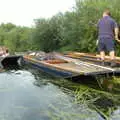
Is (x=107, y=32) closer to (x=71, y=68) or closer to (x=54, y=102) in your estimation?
(x=71, y=68)

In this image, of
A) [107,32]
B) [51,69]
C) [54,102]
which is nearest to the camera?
[54,102]

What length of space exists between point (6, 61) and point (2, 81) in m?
8.33

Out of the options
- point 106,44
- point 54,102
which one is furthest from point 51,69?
point 54,102

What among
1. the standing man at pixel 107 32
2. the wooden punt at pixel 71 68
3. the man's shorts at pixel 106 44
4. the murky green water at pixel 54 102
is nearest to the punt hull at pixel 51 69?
the wooden punt at pixel 71 68

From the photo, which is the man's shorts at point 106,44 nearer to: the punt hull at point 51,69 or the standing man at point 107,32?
the standing man at point 107,32

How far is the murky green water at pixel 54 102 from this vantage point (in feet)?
26.5

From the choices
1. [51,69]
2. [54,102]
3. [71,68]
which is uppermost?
[71,68]

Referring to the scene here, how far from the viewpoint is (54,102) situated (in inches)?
375

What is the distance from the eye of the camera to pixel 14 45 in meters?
40.3

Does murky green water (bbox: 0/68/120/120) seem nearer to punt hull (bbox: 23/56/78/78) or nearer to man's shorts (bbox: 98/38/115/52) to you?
punt hull (bbox: 23/56/78/78)

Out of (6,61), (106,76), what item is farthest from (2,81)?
(6,61)

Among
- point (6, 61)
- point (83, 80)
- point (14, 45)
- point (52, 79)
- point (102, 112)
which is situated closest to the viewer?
point (102, 112)

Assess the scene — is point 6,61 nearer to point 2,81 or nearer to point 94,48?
point 94,48

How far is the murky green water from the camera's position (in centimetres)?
809
